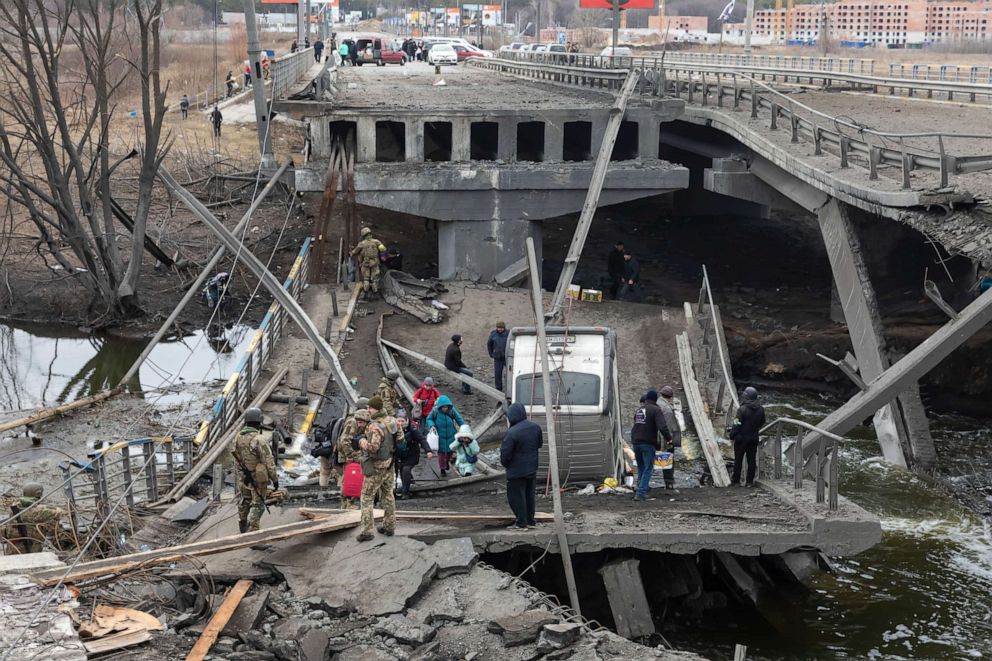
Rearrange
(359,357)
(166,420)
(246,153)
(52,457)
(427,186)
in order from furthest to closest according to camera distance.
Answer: (246,153) → (427,186) → (359,357) → (166,420) → (52,457)

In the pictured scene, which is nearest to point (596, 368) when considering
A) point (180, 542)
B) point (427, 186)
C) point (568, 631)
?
point (180, 542)

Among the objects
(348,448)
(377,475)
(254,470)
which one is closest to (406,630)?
(377,475)

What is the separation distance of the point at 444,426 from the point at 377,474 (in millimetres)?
4593

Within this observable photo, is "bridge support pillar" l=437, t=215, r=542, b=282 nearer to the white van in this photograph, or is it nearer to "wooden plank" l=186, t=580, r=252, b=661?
the white van

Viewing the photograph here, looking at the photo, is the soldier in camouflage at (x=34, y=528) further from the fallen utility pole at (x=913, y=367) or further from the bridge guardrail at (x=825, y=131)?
the bridge guardrail at (x=825, y=131)

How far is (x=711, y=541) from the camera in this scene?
14.1 m

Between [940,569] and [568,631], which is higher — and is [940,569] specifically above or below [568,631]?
below

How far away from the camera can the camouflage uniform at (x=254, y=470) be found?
13555 mm

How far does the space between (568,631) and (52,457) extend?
12679mm

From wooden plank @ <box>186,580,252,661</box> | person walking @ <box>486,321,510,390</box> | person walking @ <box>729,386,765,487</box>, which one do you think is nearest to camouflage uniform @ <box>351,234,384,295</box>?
person walking @ <box>486,321,510,390</box>

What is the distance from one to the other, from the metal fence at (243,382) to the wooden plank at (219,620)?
271 inches

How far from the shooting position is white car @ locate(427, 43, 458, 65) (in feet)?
263

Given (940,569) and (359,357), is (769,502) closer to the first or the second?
(940,569)

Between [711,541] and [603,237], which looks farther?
[603,237]
